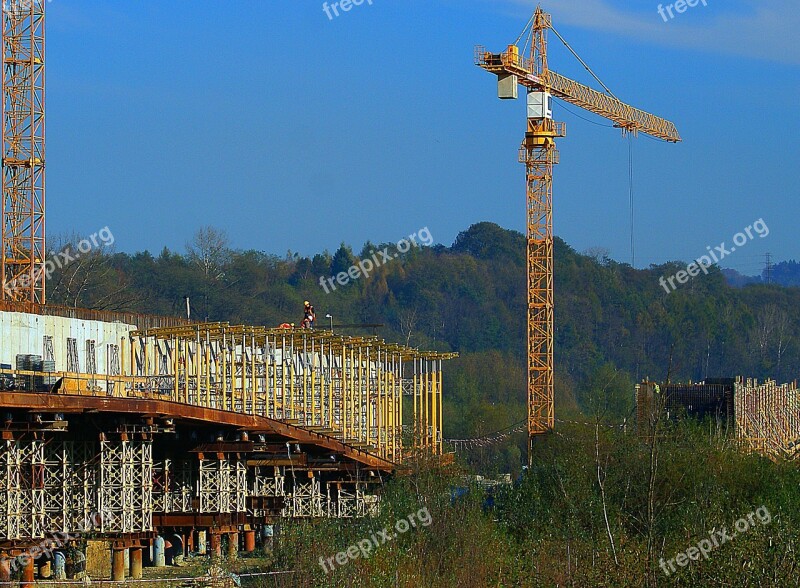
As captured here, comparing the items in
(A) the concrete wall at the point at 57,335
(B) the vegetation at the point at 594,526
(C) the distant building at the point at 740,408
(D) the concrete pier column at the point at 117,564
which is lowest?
(D) the concrete pier column at the point at 117,564

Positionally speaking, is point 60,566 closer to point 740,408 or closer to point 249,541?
point 249,541

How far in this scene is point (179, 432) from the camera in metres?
59.1

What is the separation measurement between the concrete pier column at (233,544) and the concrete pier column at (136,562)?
346 cm

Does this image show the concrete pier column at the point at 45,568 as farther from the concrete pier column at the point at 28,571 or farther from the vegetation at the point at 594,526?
the vegetation at the point at 594,526

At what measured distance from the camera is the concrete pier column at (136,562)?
54594 millimetres

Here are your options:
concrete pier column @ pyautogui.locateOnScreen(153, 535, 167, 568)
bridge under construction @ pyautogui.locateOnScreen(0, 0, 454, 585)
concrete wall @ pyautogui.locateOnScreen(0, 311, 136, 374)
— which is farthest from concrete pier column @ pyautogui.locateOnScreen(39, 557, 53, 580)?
concrete wall @ pyautogui.locateOnScreen(0, 311, 136, 374)

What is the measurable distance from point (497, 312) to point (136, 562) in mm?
132142

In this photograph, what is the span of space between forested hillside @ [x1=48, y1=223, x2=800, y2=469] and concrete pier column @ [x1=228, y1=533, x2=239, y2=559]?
78.4 m

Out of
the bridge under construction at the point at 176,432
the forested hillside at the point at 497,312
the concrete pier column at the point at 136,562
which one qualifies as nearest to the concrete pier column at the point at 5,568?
the bridge under construction at the point at 176,432

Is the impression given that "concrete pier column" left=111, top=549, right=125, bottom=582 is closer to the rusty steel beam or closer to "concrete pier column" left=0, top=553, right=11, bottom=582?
"concrete pier column" left=0, top=553, right=11, bottom=582

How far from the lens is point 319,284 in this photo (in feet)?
598

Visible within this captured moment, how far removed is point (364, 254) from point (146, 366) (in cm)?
13509

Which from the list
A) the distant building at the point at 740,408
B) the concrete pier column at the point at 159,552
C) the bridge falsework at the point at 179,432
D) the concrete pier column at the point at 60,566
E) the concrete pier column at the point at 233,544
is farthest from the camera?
the distant building at the point at 740,408

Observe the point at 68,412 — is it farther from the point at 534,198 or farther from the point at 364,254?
the point at 364,254
